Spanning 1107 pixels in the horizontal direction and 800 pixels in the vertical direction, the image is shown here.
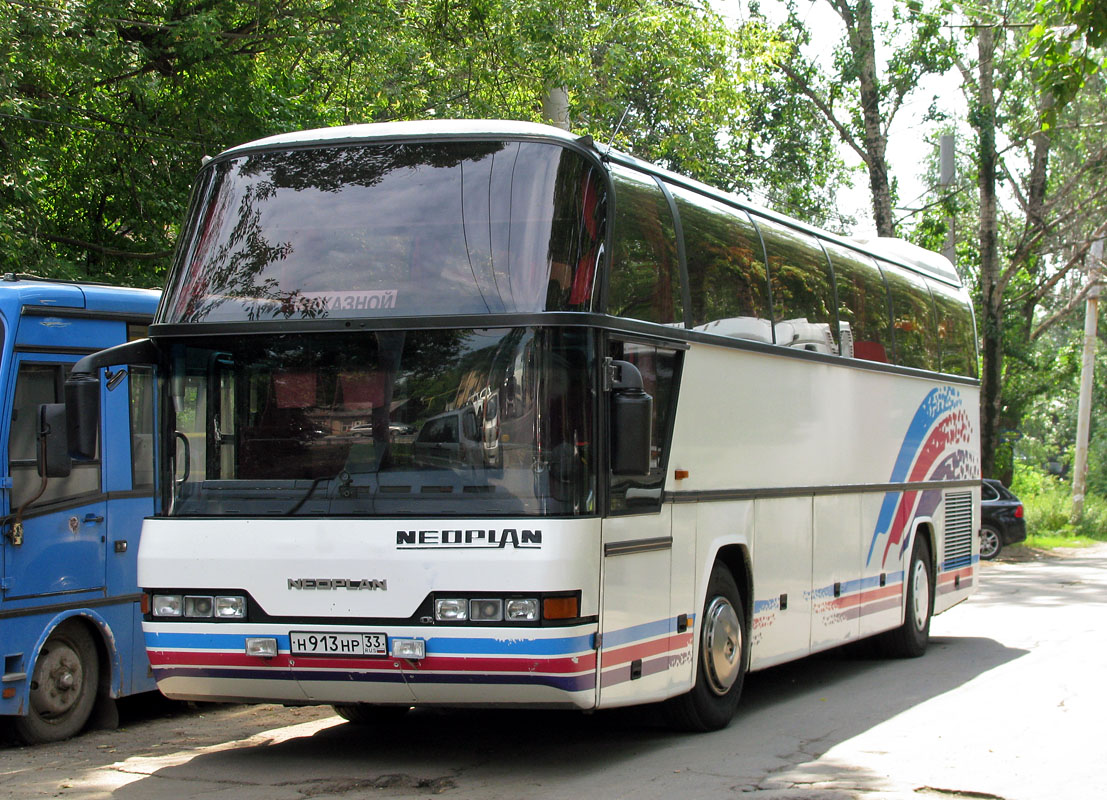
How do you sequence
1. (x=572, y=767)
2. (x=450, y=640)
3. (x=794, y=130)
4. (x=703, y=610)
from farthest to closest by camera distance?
(x=794, y=130) < (x=703, y=610) < (x=572, y=767) < (x=450, y=640)

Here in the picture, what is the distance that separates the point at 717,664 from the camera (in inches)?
341

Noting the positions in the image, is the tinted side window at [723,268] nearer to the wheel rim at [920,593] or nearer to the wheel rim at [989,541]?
the wheel rim at [920,593]

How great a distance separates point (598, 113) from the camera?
20297mm

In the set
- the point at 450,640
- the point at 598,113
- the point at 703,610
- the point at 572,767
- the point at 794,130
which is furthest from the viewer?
the point at 794,130

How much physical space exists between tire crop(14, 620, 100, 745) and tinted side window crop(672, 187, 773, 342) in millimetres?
4681

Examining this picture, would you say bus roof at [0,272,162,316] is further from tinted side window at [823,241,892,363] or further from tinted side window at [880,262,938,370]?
tinted side window at [880,262,938,370]

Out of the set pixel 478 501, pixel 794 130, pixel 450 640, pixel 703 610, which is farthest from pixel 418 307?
pixel 794 130

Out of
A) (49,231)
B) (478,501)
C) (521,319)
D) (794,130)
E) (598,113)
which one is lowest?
(478,501)

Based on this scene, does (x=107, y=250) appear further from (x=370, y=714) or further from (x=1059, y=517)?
(x=1059, y=517)

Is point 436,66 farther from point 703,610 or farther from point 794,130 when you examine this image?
point 794,130

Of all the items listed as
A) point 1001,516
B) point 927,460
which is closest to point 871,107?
point 1001,516

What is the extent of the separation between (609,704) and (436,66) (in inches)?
518

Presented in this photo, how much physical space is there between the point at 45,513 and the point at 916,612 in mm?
8394

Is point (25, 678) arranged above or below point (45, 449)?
below
